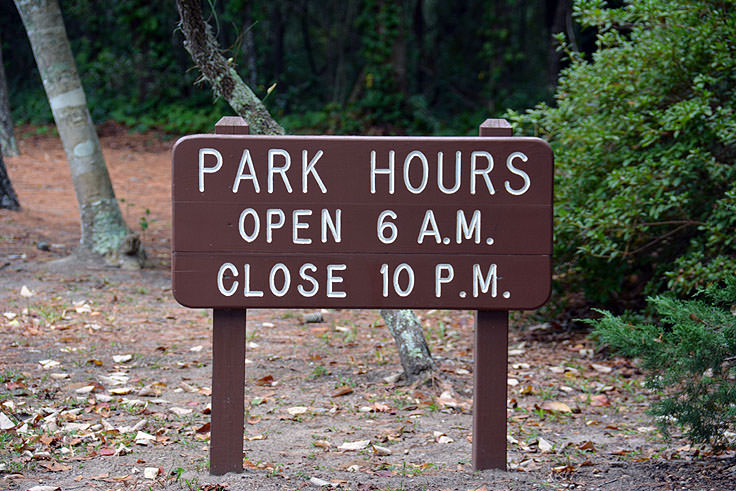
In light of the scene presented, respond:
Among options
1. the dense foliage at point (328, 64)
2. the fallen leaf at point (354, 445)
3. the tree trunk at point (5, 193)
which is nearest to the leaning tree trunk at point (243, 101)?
the fallen leaf at point (354, 445)

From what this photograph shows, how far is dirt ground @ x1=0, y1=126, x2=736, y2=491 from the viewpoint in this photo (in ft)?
11.0

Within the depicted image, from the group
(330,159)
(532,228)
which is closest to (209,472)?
(330,159)

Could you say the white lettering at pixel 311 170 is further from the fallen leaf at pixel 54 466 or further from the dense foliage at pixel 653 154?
the dense foliage at pixel 653 154

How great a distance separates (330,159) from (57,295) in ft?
13.5

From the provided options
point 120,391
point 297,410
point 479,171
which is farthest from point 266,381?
point 479,171

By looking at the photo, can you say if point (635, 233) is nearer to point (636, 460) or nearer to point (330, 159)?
point (636, 460)

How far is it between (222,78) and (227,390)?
2251 millimetres

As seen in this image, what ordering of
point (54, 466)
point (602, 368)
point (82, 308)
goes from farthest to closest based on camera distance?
point (82, 308)
point (602, 368)
point (54, 466)

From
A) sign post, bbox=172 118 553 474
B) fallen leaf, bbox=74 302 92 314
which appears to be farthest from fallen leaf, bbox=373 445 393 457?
fallen leaf, bbox=74 302 92 314

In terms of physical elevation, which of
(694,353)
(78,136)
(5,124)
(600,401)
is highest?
(5,124)

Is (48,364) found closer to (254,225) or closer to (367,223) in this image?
(254,225)

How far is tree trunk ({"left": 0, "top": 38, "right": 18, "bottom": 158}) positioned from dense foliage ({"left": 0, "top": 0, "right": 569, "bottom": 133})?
12.7 ft

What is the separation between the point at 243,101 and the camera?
475cm

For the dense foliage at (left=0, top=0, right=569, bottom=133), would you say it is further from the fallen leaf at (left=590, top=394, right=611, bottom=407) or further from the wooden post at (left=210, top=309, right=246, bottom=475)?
the wooden post at (left=210, top=309, right=246, bottom=475)
